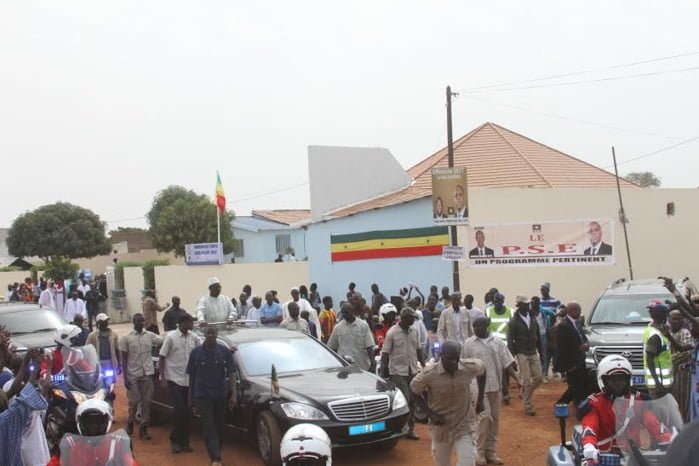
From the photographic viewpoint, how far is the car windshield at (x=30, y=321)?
13531mm

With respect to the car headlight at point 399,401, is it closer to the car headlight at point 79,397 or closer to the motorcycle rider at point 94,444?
the car headlight at point 79,397

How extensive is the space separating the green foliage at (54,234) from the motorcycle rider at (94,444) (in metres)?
51.7

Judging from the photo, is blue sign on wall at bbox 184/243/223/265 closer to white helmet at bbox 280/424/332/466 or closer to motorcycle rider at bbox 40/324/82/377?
motorcycle rider at bbox 40/324/82/377

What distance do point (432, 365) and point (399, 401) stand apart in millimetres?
2462

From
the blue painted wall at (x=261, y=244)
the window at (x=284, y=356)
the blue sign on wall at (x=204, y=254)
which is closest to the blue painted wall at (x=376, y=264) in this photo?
the blue sign on wall at (x=204, y=254)

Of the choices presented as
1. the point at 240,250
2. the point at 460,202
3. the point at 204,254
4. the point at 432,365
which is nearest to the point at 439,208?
the point at 460,202

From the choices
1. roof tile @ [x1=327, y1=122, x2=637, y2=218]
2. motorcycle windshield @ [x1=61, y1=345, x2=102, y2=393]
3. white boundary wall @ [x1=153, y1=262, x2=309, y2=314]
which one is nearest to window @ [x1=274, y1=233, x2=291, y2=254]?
white boundary wall @ [x1=153, y1=262, x2=309, y2=314]

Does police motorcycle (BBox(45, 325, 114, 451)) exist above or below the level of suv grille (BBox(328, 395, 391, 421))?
above

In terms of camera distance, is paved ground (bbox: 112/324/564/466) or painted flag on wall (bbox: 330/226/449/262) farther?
painted flag on wall (bbox: 330/226/449/262)

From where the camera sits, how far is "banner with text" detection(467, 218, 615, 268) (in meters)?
19.2

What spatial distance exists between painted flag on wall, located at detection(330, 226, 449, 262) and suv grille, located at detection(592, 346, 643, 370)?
9.44 meters

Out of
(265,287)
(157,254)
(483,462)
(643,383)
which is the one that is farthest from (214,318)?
(157,254)

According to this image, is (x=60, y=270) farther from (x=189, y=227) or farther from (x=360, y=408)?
(x=360, y=408)

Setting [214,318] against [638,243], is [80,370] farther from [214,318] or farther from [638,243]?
[638,243]
